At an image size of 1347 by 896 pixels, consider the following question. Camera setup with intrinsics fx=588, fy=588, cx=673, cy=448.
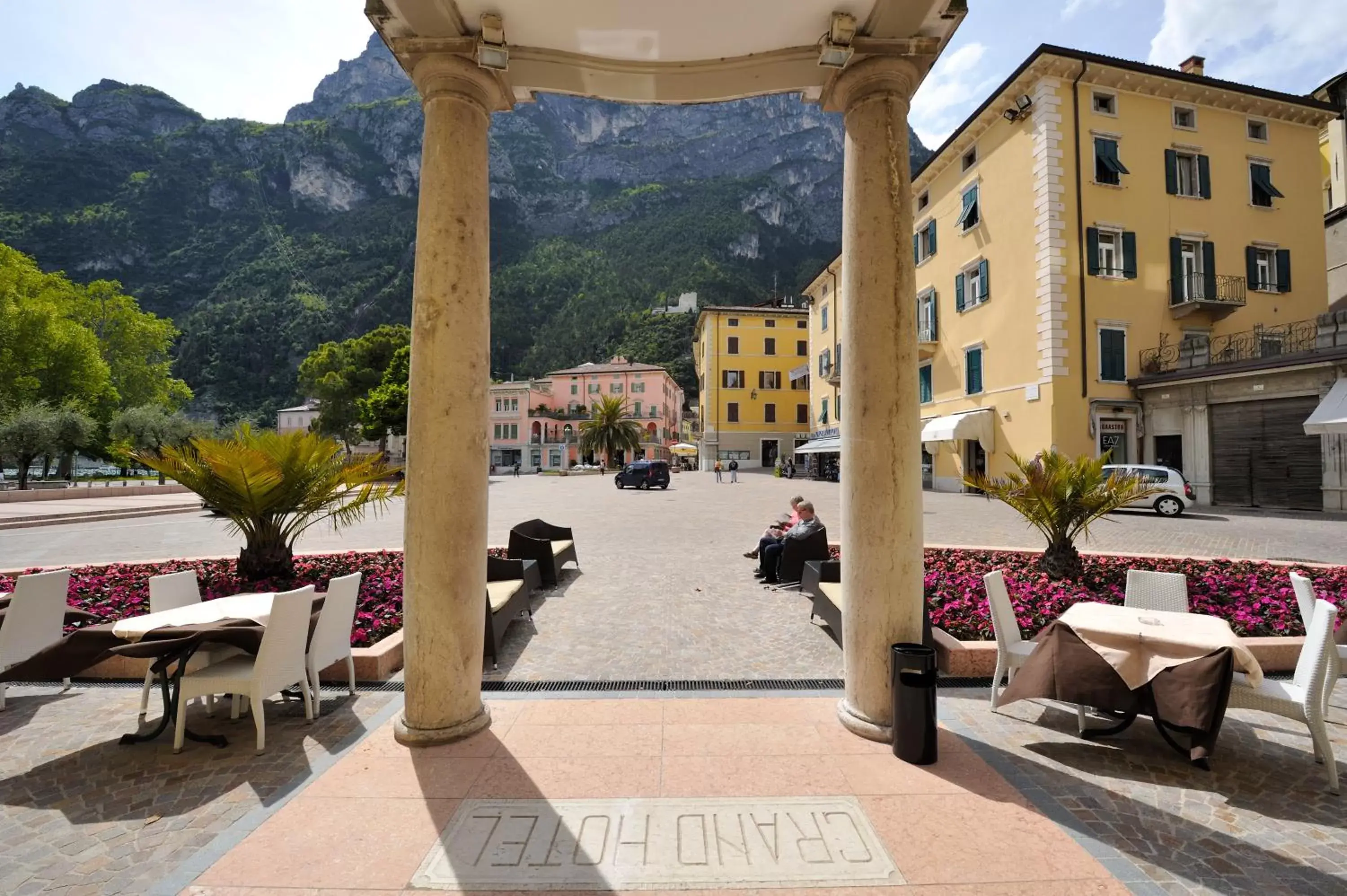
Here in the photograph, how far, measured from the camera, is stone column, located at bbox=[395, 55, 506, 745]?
3230mm

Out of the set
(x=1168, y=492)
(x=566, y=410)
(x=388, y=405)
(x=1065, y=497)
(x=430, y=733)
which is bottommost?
(x=430, y=733)

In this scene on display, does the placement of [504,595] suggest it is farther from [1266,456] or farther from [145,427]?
[145,427]

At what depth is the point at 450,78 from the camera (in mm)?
3412

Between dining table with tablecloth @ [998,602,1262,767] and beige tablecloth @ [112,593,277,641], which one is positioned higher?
beige tablecloth @ [112,593,277,641]

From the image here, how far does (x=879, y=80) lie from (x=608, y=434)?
164ft

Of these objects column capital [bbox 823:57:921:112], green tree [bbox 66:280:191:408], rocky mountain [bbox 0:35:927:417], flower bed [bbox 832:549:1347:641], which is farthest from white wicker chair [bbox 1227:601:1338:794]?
rocky mountain [bbox 0:35:927:417]

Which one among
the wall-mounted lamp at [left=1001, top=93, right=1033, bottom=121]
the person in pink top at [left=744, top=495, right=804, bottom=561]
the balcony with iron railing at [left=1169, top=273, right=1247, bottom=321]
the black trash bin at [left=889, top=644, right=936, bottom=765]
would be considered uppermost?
the wall-mounted lamp at [left=1001, top=93, right=1033, bottom=121]

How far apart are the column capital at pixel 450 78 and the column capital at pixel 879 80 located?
2155 mm

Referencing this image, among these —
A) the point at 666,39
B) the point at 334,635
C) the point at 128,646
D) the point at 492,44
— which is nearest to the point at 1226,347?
the point at 666,39

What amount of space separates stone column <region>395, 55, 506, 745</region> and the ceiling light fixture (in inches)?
4.7

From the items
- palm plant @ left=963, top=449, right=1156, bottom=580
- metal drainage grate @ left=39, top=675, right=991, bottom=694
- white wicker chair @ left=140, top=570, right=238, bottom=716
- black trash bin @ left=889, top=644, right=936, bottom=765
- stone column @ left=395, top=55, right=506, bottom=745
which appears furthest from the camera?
palm plant @ left=963, top=449, right=1156, bottom=580

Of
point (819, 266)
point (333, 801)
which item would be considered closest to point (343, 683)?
point (333, 801)

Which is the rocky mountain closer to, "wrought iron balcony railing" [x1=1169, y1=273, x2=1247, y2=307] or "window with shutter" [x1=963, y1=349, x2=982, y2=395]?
"window with shutter" [x1=963, y1=349, x2=982, y2=395]

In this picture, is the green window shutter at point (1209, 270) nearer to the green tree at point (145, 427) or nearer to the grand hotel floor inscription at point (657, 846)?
the grand hotel floor inscription at point (657, 846)
